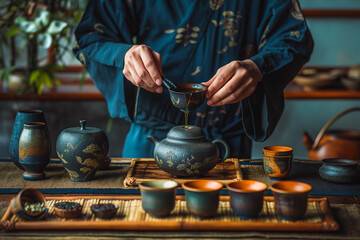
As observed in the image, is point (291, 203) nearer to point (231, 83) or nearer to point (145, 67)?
point (231, 83)

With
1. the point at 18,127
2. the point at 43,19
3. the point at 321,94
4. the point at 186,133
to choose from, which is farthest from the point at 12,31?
the point at 321,94

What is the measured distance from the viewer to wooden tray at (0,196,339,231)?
3.47ft

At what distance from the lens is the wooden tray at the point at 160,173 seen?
1.40 metres

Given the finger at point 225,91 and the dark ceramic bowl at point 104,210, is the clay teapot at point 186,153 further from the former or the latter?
the dark ceramic bowl at point 104,210

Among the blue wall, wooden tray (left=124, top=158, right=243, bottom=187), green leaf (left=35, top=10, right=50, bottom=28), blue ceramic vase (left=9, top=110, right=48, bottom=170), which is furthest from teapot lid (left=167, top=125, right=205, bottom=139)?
the blue wall

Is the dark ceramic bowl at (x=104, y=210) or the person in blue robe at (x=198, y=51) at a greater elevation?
the person in blue robe at (x=198, y=51)

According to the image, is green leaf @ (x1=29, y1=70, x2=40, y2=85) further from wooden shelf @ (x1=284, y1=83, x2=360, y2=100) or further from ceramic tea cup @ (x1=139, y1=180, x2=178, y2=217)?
ceramic tea cup @ (x1=139, y1=180, x2=178, y2=217)

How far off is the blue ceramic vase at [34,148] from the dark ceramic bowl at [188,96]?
0.43 m

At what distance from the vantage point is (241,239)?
1.03m

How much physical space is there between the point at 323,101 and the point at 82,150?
96.8 inches

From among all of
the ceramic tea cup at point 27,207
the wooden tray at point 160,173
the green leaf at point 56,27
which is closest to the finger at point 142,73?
the wooden tray at point 160,173

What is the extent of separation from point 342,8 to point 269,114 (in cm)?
211

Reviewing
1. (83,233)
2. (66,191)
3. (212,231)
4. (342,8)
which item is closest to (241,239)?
(212,231)

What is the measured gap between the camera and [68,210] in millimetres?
1111
